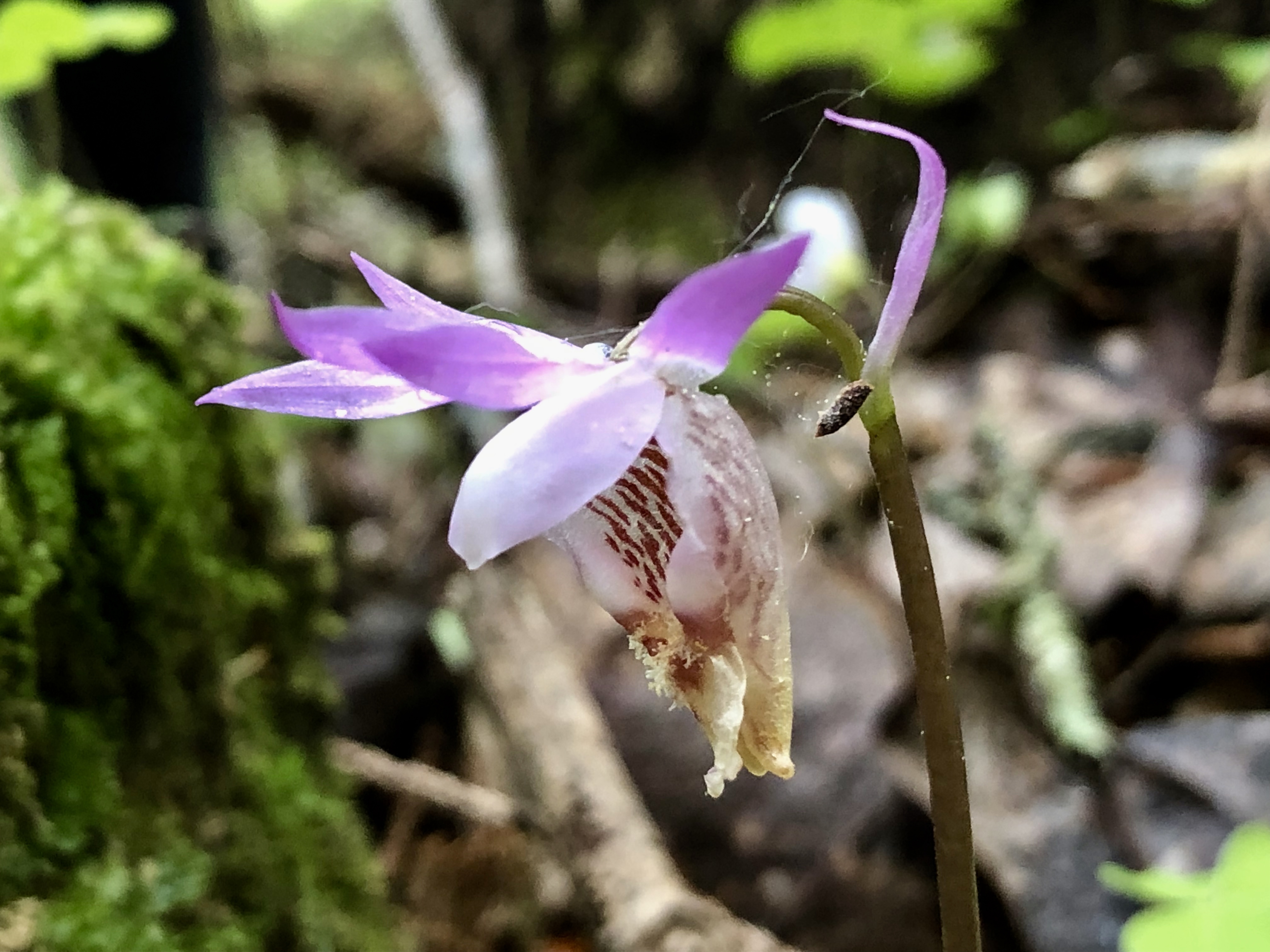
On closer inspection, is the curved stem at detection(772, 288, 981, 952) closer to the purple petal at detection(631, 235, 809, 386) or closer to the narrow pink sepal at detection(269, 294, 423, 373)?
the purple petal at detection(631, 235, 809, 386)

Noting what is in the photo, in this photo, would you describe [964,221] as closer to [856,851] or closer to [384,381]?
[856,851]

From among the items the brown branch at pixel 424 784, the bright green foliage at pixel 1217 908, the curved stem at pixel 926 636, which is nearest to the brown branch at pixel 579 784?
the brown branch at pixel 424 784

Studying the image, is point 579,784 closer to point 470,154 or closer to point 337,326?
point 337,326

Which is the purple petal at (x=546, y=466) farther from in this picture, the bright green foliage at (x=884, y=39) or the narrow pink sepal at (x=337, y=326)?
the bright green foliage at (x=884, y=39)

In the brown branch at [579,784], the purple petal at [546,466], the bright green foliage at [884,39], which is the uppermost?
the bright green foliage at [884,39]

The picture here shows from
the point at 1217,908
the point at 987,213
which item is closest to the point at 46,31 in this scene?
the point at 1217,908
